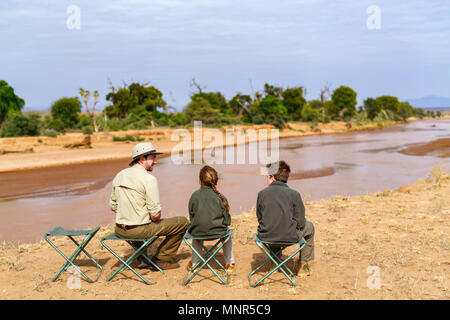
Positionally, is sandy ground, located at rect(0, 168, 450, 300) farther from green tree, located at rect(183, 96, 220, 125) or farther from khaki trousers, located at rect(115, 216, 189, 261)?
green tree, located at rect(183, 96, 220, 125)

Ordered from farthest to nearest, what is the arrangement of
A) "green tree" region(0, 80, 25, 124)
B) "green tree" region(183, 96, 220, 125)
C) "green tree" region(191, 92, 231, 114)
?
"green tree" region(191, 92, 231, 114)
"green tree" region(183, 96, 220, 125)
"green tree" region(0, 80, 25, 124)

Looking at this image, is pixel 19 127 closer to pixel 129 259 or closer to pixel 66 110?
pixel 66 110

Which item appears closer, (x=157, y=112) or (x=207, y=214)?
(x=207, y=214)

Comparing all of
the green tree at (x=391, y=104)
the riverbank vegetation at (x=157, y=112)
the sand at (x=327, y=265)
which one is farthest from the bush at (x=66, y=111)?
the green tree at (x=391, y=104)

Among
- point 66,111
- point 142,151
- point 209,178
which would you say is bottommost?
point 209,178

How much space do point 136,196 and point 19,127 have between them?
3111 cm

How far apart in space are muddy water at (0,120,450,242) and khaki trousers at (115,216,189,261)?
4.26 metres

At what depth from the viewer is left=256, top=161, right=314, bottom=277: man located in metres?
4.21

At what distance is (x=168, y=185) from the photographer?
14.8 metres

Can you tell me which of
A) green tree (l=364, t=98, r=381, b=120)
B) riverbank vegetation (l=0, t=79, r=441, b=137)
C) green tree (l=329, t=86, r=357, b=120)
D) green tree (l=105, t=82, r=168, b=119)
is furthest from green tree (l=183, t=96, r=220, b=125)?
green tree (l=364, t=98, r=381, b=120)

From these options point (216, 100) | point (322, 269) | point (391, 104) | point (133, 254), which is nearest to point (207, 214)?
point (133, 254)

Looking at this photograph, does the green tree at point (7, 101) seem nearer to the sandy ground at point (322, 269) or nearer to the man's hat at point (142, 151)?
the sandy ground at point (322, 269)

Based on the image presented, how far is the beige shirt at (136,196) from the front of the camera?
14.3 feet
